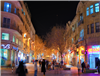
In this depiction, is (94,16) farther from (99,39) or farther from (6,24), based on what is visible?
(6,24)

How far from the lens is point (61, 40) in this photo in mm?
37344

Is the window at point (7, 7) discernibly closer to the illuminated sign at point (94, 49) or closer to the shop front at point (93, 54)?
the shop front at point (93, 54)

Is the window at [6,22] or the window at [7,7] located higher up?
the window at [7,7]

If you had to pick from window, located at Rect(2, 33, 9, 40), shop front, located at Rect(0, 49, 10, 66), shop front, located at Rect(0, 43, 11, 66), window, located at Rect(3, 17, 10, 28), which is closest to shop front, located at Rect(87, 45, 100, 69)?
shop front, located at Rect(0, 43, 11, 66)

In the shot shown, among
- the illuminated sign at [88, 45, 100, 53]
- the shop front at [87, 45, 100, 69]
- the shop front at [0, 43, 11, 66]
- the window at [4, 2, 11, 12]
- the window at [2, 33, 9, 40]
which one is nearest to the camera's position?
the illuminated sign at [88, 45, 100, 53]

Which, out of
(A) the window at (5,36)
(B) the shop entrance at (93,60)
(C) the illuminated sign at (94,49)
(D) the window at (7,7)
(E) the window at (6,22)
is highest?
(D) the window at (7,7)

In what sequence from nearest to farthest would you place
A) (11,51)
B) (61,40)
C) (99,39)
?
(99,39)
(11,51)
(61,40)

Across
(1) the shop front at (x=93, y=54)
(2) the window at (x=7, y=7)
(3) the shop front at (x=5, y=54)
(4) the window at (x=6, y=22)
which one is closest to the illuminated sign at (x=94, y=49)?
(1) the shop front at (x=93, y=54)

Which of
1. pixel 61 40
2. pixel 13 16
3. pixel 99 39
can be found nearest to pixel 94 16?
pixel 99 39

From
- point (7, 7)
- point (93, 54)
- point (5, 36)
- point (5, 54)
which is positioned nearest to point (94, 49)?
point (93, 54)

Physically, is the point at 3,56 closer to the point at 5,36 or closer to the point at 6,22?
the point at 5,36

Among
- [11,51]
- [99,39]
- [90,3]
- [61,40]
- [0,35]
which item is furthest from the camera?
[61,40]

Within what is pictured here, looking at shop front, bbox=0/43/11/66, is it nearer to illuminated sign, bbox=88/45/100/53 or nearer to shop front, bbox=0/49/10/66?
shop front, bbox=0/49/10/66

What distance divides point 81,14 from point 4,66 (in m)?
20.6
